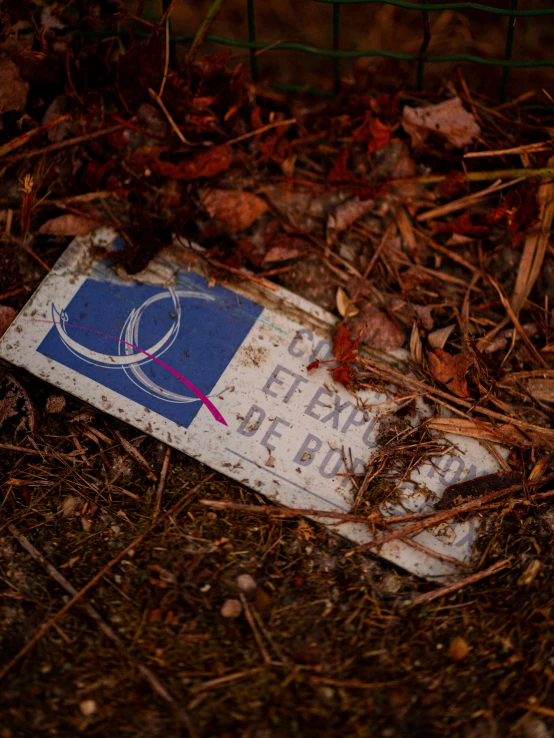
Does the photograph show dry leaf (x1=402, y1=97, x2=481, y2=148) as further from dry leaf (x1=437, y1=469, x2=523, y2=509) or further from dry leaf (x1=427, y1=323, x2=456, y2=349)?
dry leaf (x1=437, y1=469, x2=523, y2=509)

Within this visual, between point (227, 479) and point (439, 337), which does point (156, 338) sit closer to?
point (227, 479)

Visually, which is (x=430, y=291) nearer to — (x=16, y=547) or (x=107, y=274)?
(x=107, y=274)

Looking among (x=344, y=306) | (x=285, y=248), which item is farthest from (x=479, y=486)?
(x=285, y=248)

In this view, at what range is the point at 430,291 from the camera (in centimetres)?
212

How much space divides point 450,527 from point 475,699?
1.54 feet

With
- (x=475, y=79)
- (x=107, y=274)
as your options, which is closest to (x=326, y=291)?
(x=107, y=274)

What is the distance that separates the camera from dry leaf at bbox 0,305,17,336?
1993 mm

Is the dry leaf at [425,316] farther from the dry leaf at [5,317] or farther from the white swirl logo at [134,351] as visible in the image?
the dry leaf at [5,317]

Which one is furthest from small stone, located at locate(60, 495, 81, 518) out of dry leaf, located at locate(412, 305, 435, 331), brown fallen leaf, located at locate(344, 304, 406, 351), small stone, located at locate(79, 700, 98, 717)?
dry leaf, located at locate(412, 305, 435, 331)

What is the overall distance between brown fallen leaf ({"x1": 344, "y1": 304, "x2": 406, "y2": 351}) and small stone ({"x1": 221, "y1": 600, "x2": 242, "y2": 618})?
2.97 feet

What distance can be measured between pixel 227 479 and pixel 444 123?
4.73 ft

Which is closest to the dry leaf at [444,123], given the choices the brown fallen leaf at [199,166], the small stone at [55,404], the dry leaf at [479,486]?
the brown fallen leaf at [199,166]

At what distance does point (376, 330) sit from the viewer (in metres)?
2.03

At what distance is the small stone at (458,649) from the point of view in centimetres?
153
